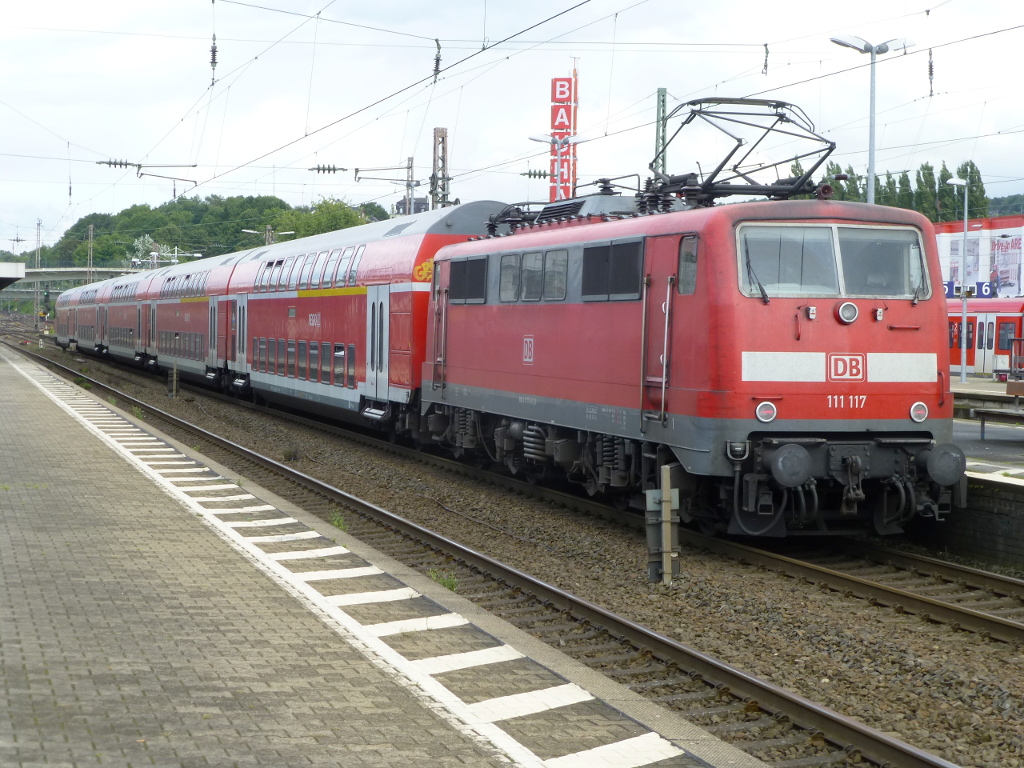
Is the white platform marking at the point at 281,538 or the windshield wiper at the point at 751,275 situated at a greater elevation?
the windshield wiper at the point at 751,275

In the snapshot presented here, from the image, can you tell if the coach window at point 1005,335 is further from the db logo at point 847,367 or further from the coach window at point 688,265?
the coach window at point 688,265

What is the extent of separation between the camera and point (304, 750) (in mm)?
5758

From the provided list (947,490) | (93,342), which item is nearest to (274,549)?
(947,490)

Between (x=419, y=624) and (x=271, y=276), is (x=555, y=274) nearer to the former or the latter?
(x=419, y=624)

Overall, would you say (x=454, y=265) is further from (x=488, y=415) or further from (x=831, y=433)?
(x=831, y=433)

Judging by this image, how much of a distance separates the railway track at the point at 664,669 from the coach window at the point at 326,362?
10147 millimetres

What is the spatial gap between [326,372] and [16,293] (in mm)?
150586

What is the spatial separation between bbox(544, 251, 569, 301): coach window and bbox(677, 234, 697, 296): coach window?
265 cm

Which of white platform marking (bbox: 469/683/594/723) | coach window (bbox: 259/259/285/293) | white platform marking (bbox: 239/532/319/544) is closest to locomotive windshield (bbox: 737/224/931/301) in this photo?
white platform marking (bbox: 469/683/594/723)

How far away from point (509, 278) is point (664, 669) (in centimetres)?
846

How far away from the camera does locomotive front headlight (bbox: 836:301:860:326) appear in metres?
11.1

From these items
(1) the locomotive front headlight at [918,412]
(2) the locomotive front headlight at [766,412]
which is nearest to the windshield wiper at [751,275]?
(2) the locomotive front headlight at [766,412]

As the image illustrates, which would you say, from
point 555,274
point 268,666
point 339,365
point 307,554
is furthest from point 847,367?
point 339,365

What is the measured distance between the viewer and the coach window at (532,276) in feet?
48.1
